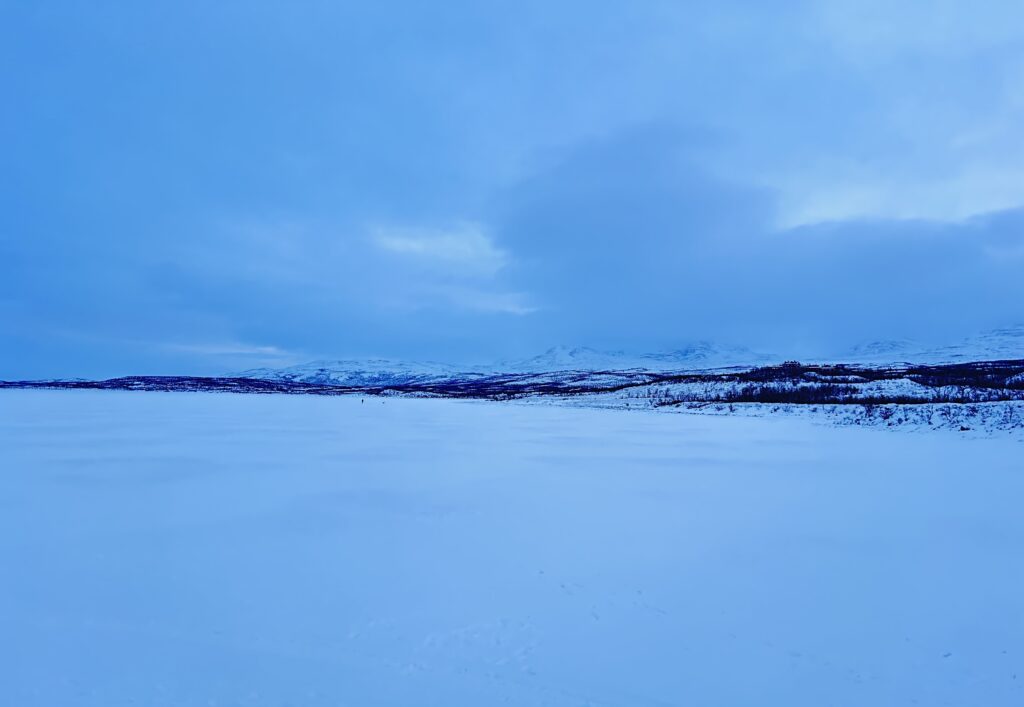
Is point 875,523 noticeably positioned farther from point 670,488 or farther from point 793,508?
point 670,488

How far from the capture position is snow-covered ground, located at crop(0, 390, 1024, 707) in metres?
4.21

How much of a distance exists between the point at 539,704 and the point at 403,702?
0.99m

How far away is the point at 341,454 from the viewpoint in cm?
1441

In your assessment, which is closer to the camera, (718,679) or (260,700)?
(260,700)

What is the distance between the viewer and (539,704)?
3.96 m

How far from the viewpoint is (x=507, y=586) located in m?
5.85

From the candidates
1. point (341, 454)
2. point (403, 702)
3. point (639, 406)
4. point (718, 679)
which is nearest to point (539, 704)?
point (403, 702)

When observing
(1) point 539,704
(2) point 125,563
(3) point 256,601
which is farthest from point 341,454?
(1) point 539,704

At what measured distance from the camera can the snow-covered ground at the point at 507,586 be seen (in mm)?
4215

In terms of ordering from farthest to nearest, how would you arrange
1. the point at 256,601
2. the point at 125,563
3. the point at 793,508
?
the point at 793,508 < the point at 125,563 < the point at 256,601

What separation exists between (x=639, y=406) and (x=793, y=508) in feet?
94.0

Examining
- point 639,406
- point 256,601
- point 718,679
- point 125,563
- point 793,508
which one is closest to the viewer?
point 718,679

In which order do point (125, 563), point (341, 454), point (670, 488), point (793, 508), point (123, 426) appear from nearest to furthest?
1. point (125, 563)
2. point (793, 508)
3. point (670, 488)
4. point (341, 454)
5. point (123, 426)

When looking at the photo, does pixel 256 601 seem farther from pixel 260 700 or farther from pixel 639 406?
pixel 639 406
